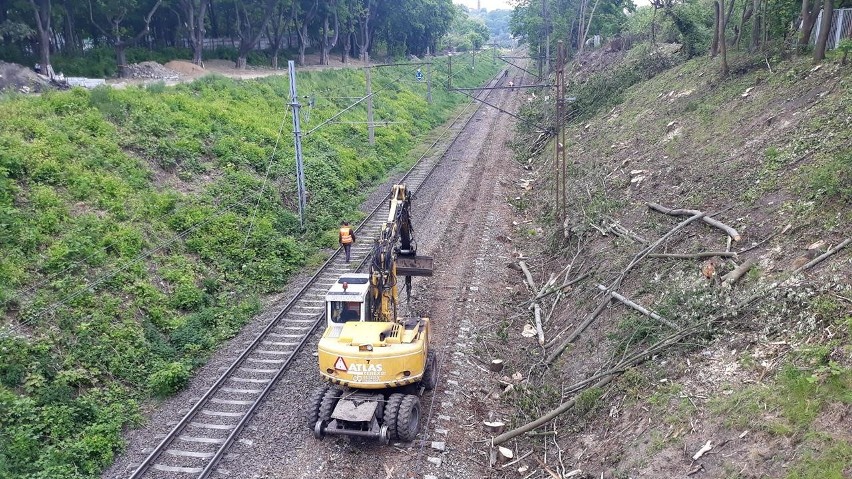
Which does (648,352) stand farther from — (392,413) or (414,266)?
(414,266)

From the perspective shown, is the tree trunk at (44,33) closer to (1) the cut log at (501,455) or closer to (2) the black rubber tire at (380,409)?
(2) the black rubber tire at (380,409)

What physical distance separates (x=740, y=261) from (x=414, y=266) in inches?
340

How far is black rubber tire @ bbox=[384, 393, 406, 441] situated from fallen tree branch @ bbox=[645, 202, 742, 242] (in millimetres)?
9007

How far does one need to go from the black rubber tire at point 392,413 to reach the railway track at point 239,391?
11.3 feet

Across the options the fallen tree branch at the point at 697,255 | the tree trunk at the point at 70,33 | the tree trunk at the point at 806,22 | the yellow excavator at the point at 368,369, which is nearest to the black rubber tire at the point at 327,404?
the yellow excavator at the point at 368,369

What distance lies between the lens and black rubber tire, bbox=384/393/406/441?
12.1 m

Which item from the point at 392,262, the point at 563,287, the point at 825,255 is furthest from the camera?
the point at 563,287

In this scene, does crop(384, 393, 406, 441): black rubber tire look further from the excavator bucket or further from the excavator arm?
the excavator bucket

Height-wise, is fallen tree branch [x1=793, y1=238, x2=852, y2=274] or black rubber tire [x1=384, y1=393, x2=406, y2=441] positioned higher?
fallen tree branch [x1=793, y1=238, x2=852, y2=274]

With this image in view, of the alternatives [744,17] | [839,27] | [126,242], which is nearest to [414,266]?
[126,242]

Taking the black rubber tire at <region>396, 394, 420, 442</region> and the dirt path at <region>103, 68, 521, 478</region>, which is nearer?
the dirt path at <region>103, 68, 521, 478</region>

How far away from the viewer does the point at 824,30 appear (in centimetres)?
2073

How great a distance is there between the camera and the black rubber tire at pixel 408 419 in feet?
39.8

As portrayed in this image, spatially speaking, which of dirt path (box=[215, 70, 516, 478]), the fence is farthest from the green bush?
the fence
